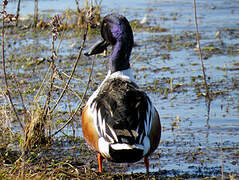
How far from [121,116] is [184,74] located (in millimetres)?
4300

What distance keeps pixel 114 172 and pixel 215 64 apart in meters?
4.26

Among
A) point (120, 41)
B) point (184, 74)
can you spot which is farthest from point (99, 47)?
point (184, 74)

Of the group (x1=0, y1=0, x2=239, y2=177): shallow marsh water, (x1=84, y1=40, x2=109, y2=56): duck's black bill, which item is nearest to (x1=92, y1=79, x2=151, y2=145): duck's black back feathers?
(x1=0, y1=0, x2=239, y2=177): shallow marsh water

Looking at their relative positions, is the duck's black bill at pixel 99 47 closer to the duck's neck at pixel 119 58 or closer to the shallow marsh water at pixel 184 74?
the duck's neck at pixel 119 58

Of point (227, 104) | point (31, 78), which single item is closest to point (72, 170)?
point (227, 104)

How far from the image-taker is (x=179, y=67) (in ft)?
28.6

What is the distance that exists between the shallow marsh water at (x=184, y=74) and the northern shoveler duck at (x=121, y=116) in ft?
2.15

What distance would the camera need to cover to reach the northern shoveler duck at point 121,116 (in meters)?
4.08

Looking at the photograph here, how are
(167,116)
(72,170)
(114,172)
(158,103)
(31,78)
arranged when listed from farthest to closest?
1. (31,78)
2. (158,103)
3. (167,116)
4. (114,172)
5. (72,170)

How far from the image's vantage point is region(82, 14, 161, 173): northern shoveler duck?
4082mm

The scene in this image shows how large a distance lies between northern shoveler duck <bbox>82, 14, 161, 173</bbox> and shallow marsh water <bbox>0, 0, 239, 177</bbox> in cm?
66

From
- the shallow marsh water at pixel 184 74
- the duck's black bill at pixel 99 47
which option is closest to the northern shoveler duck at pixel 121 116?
the duck's black bill at pixel 99 47

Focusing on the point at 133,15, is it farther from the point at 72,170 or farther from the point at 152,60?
the point at 72,170

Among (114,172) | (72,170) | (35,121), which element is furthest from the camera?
(35,121)
